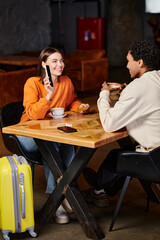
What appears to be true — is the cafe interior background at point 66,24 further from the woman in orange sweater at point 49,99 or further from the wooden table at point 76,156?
the wooden table at point 76,156

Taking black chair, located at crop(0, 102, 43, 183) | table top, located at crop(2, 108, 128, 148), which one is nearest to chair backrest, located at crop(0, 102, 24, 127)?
black chair, located at crop(0, 102, 43, 183)

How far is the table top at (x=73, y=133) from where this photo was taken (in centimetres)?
256

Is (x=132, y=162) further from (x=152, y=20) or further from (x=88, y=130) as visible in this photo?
(x=152, y=20)

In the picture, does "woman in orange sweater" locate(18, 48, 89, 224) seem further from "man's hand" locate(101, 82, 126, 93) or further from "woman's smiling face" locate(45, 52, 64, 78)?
"man's hand" locate(101, 82, 126, 93)

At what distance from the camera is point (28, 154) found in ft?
10.6

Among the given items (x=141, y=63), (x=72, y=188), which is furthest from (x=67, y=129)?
(x=141, y=63)

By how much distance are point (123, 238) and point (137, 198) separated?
786 millimetres

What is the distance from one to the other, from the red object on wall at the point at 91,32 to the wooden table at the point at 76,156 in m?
9.91

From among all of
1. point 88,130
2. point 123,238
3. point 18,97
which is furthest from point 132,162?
point 18,97

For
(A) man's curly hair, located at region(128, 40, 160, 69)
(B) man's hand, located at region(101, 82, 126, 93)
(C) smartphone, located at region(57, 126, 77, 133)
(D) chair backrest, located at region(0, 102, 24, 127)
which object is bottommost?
(D) chair backrest, located at region(0, 102, 24, 127)

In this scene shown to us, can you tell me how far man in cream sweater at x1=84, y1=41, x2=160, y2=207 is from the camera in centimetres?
266

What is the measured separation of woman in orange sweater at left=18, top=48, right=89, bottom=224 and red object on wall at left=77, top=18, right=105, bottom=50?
30.7ft

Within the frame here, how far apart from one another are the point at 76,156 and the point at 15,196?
0.48 metres

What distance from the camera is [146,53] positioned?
2.81 metres
